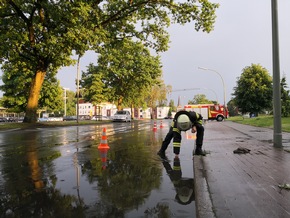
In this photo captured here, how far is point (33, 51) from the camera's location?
25.8 m

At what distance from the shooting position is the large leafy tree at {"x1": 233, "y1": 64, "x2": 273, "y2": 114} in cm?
5291

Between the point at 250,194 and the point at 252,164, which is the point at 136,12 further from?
the point at 250,194

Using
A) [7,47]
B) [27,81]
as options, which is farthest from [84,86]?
[7,47]

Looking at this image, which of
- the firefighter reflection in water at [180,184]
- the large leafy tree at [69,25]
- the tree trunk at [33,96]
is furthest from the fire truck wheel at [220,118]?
the firefighter reflection in water at [180,184]

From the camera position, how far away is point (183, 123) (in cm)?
817

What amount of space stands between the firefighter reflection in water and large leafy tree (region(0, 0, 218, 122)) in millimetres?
16132

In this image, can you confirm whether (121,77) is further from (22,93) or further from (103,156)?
(103,156)

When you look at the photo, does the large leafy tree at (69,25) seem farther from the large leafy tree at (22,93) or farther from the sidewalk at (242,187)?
the large leafy tree at (22,93)

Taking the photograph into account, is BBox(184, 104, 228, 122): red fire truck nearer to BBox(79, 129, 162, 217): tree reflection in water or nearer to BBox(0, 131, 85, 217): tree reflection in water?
BBox(79, 129, 162, 217): tree reflection in water

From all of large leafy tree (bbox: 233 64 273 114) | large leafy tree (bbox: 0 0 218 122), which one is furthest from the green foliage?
large leafy tree (bbox: 0 0 218 122)

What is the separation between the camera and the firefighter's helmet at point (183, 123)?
8180 mm

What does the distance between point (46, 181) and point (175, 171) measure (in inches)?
107

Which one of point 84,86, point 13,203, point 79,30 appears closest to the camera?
point 13,203

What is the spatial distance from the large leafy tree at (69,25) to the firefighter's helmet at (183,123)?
14.7 m
